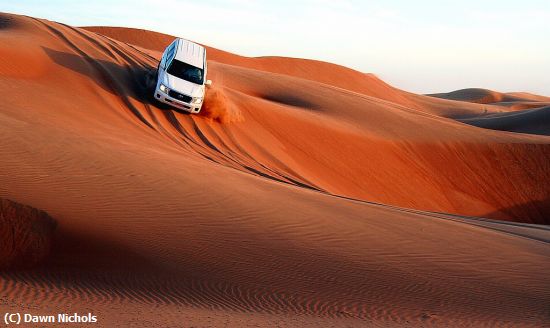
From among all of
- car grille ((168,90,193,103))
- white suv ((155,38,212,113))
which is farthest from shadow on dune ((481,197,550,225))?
car grille ((168,90,193,103))

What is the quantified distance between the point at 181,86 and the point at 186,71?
2.22 ft

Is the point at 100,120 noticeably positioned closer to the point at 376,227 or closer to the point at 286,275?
the point at 376,227

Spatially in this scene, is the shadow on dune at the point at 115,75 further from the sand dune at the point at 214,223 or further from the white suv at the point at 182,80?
the white suv at the point at 182,80

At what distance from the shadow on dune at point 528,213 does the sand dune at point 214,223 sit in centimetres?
42

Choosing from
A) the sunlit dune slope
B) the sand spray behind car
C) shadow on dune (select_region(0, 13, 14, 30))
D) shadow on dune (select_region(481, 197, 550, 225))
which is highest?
shadow on dune (select_region(0, 13, 14, 30))

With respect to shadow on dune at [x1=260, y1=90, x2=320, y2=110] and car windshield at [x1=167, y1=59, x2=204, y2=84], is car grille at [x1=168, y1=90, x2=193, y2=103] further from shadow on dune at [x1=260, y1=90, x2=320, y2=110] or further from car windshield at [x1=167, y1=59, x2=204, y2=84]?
shadow on dune at [x1=260, y1=90, x2=320, y2=110]

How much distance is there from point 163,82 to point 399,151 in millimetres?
10885

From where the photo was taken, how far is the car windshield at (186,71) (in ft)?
65.1

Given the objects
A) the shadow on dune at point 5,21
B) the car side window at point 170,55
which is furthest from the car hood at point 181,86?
the shadow on dune at point 5,21

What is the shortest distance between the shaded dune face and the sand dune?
163 millimetres

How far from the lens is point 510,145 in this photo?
2895cm

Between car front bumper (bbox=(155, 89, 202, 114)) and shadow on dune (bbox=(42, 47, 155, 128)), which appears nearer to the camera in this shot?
car front bumper (bbox=(155, 89, 202, 114))

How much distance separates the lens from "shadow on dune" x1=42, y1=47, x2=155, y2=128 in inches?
797

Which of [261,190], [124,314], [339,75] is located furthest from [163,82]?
[339,75]
